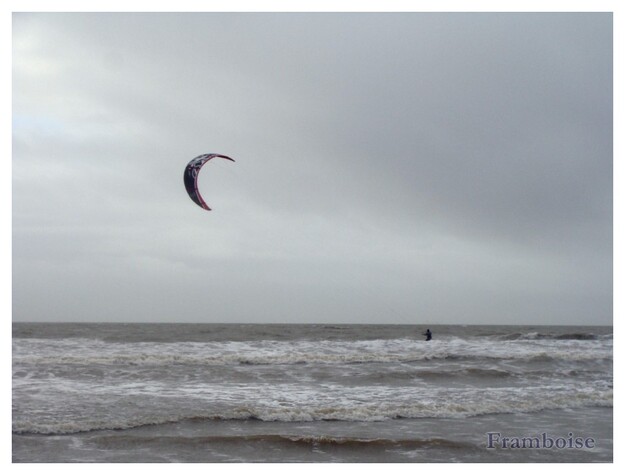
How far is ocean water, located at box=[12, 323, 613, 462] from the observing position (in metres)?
9.98

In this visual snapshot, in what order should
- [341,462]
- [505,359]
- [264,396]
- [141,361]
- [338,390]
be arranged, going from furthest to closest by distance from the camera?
[505,359] → [141,361] → [338,390] → [264,396] → [341,462]

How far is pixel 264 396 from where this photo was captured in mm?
14672

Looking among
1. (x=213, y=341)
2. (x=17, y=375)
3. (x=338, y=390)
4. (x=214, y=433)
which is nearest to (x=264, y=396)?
(x=338, y=390)

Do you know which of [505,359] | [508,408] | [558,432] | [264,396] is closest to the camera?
[558,432]

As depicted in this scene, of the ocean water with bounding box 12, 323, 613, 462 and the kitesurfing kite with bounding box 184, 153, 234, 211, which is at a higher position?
the kitesurfing kite with bounding box 184, 153, 234, 211

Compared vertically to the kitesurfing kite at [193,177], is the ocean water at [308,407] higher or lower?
lower

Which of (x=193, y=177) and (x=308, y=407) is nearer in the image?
(x=308, y=407)

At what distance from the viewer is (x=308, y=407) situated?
13070mm

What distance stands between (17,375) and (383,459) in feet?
42.2

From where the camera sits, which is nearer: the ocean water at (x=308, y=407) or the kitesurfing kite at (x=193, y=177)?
the ocean water at (x=308, y=407)

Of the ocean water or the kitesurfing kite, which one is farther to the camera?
the kitesurfing kite

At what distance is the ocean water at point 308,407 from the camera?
998cm

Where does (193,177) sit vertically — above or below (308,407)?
above

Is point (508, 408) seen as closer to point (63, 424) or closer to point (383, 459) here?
point (383, 459)
